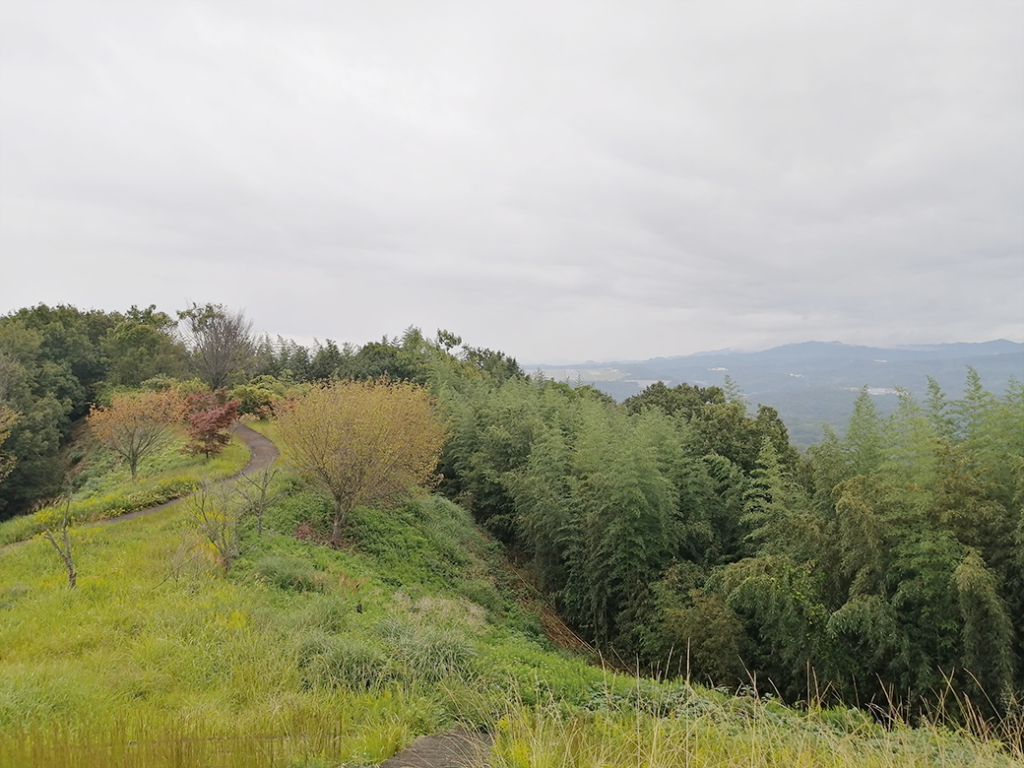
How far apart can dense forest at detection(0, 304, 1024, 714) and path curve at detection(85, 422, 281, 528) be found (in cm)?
183

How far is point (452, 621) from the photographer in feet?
26.3

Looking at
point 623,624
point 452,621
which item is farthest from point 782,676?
point 452,621

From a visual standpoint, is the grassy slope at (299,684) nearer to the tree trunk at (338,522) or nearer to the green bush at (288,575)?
the green bush at (288,575)

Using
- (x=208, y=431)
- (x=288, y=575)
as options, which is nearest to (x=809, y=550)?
(x=288, y=575)

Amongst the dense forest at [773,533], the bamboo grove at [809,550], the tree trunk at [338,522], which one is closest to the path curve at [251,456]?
the dense forest at [773,533]

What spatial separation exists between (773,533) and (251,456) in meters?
16.7

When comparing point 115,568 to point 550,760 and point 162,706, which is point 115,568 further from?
point 550,760

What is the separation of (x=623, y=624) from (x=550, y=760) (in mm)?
8230

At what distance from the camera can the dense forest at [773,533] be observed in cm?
636

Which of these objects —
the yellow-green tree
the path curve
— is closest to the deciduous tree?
the path curve

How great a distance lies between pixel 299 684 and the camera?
4.79 metres

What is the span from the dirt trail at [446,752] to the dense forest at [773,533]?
1.66 m

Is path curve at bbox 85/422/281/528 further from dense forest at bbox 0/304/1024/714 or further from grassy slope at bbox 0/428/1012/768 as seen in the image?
dense forest at bbox 0/304/1024/714

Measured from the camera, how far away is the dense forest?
251 inches
